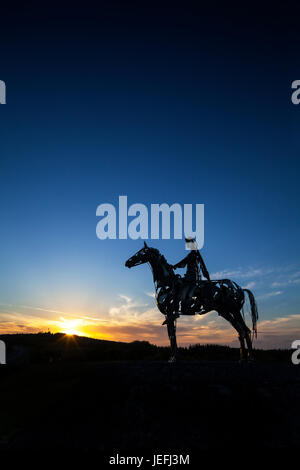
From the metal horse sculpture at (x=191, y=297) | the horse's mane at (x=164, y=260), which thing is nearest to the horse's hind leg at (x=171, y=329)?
the metal horse sculpture at (x=191, y=297)

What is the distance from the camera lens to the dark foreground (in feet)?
17.8

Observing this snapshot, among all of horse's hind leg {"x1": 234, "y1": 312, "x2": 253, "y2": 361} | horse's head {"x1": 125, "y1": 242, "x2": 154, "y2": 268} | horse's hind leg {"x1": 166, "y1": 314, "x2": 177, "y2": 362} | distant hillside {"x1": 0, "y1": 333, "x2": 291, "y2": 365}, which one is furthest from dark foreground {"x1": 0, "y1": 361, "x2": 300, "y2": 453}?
horse's head {"x1": 125, "y1": 242, "x2": 154, "y2": 268}

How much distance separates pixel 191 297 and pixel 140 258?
2.78 m

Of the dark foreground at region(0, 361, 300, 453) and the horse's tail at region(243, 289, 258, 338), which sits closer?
the dark foreground at region(0, 361, 300, 453)

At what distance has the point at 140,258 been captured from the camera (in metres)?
12.9

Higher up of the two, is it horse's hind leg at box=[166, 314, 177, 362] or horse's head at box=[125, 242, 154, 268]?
horse's head at box=[125, 242, 154, 268]

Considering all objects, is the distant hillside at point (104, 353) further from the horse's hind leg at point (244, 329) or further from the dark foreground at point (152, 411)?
the horse's hind leg at point (244, 329)

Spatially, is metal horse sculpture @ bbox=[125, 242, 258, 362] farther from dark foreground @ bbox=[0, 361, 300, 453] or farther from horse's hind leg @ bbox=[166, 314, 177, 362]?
dark foreground @ bbox=[0, 361, 300, 453]

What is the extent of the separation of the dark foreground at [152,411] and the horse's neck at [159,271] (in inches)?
167

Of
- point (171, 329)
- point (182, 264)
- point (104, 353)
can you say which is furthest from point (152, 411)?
point (104, 353)

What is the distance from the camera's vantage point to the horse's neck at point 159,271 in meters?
12.3
